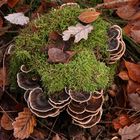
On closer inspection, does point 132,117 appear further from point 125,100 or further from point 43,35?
point 43,35

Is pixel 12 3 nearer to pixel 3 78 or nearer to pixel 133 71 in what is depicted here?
pixel 3 78

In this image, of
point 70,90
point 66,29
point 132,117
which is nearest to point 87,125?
point 70,90

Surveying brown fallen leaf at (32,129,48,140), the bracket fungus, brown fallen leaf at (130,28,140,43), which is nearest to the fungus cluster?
the bracket fungus

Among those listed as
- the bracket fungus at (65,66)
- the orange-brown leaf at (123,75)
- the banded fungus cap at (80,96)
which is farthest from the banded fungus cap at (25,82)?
the orange-brown leaf at (123,75)

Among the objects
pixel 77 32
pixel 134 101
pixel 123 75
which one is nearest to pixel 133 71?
pixel 123 75

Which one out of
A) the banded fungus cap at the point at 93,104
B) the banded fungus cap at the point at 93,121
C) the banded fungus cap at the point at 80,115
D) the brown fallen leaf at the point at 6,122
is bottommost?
the brown fallen leaf at the point at 6,122

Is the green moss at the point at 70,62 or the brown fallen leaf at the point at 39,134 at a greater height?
the green moss at the point at 70,62

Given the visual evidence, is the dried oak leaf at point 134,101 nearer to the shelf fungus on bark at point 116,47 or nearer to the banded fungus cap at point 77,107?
the shelf fungus on bark at point 116,47

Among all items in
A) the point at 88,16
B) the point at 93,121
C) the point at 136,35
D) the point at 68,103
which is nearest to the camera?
the point at 68,103
